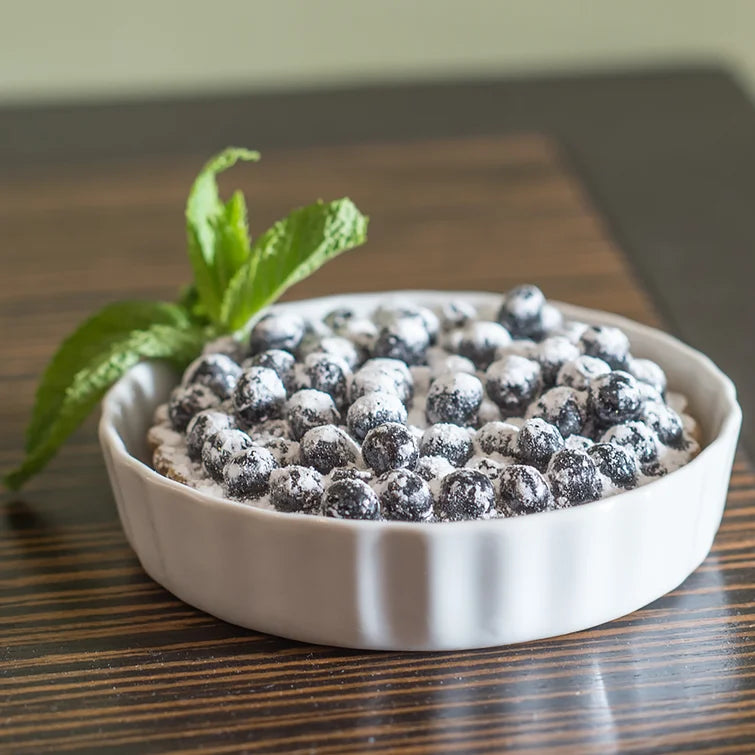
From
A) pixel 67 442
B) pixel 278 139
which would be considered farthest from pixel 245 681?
pixel 278 139

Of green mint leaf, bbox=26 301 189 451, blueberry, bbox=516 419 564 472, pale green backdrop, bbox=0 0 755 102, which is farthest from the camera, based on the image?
pale green backdrop, bbox=0 0 755 102

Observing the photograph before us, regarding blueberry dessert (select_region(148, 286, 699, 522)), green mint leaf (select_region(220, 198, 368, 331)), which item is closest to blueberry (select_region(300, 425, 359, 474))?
blueberry dessert (select_region(148, 286, 699, 522))

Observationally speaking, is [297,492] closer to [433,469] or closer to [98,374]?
[433,469]

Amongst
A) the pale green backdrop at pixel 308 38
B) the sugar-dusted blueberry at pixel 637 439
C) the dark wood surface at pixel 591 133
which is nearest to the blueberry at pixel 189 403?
the sugar-dusted blueberry at pixel 637 439

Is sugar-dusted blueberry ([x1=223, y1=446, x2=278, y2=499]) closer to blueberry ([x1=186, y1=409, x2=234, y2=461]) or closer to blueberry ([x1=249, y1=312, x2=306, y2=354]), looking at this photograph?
blueberry ([x1=186, y1=409, x2=234, y2=461])

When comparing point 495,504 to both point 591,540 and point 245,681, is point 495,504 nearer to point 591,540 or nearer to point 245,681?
point 591,540

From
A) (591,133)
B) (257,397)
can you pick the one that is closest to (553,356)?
(257,397)
